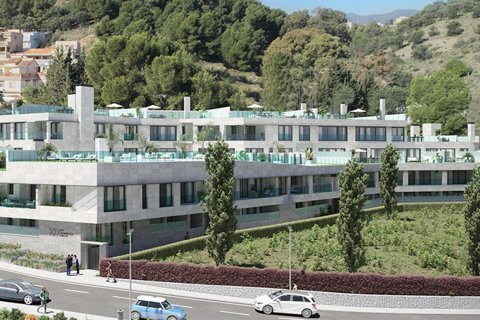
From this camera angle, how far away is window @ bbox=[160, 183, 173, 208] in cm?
A: 6650

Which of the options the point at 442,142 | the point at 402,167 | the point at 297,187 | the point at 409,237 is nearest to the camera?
the point at 409,237

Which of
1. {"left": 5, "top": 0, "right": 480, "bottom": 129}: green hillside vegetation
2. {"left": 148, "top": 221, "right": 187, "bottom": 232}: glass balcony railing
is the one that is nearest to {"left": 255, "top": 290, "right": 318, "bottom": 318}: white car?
{"left": 148, "top": 221, "right": 187, "bottom": 232}: glass balcony railing

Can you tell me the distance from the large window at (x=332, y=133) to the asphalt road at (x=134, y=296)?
1938 inches

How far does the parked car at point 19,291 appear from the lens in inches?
1970

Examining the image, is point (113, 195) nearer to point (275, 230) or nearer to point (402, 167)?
point (275, 230)

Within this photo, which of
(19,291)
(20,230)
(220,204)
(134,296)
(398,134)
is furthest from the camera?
(398,134)

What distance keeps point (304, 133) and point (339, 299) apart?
152 feet

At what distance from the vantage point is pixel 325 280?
55969 mm

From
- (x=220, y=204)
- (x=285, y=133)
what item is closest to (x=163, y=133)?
(x=285, y=133)

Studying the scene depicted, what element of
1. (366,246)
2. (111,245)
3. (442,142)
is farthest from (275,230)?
(442,142)

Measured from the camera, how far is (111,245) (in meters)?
62.4

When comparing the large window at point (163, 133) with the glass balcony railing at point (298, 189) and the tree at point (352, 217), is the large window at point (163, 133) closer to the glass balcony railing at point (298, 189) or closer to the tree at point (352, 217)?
the glass balcony railing at point (298, 189)

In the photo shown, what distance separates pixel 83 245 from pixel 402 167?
46.6 m

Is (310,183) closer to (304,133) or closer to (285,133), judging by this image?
(285,133)
